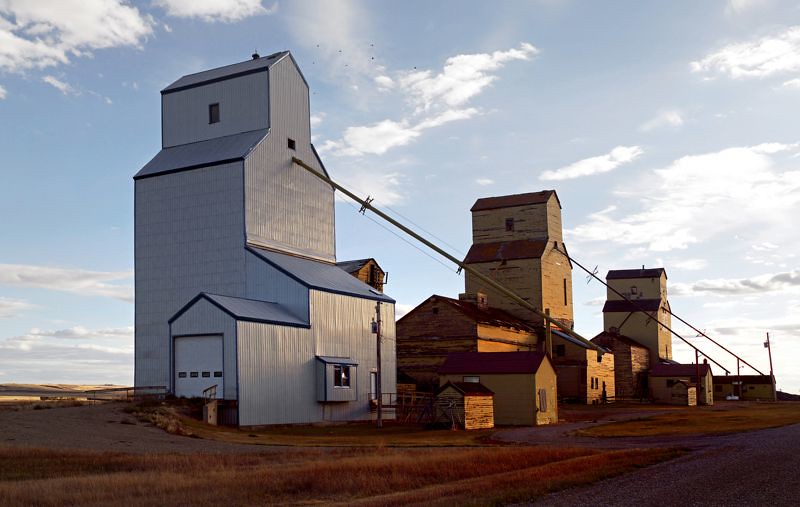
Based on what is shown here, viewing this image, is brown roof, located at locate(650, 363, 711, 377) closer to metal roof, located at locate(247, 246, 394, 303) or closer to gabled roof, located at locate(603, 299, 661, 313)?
gabled roof, located at locate(603, 299, 661, 313)

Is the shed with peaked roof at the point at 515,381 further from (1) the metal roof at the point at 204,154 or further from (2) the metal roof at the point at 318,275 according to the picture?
(1) the metal roof at the point at 204,154

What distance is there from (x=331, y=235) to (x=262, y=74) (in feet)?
39.3

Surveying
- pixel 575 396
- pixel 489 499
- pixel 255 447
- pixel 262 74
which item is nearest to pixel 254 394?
pixel 255 447

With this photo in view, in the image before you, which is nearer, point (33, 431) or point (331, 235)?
point (33, 431)

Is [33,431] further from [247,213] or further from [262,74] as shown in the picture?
[262,74]

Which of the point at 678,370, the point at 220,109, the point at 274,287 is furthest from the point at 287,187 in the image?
the point at 678,370

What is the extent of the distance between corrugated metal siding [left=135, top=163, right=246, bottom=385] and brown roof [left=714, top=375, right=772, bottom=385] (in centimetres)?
7443

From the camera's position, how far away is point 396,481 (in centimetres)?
2114

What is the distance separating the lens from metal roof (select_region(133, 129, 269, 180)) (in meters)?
52.6

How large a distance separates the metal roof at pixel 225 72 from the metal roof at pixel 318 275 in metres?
12.2

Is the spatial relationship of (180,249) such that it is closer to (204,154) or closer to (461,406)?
(204,154)

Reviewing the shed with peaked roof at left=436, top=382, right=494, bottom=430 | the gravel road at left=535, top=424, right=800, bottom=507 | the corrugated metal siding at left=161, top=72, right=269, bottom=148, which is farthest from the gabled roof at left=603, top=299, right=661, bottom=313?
the gravel road at left=535, top=424, right=800, bottom=507

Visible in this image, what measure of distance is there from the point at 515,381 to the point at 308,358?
12352 mm

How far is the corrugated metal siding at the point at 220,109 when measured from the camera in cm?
5506
